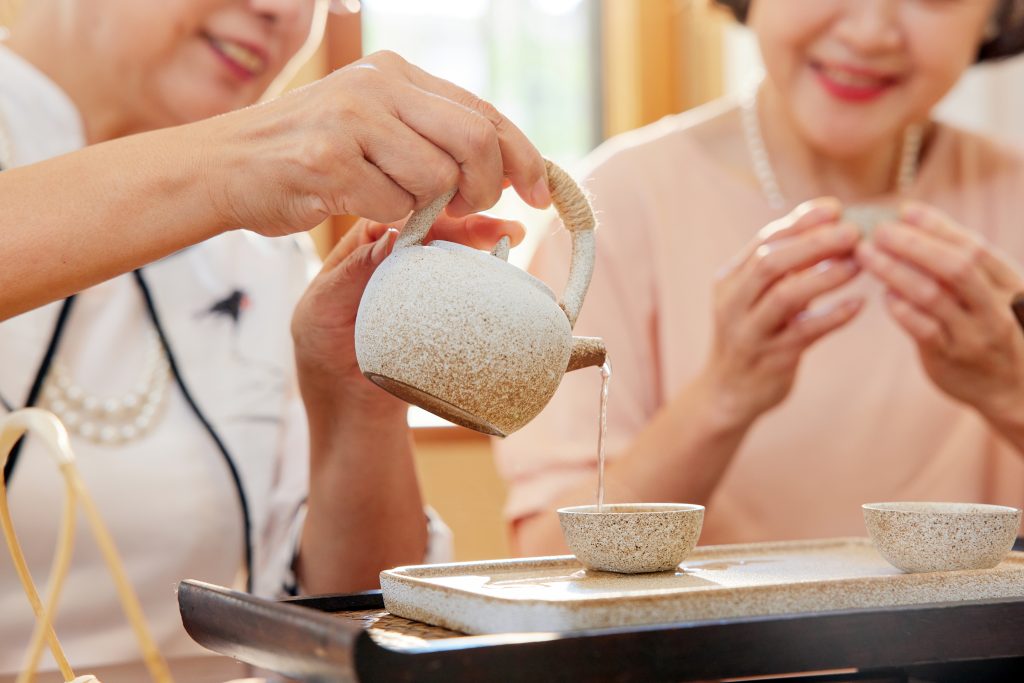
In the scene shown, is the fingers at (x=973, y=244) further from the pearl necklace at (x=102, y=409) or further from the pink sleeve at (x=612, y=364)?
the pearl necklace at (x=102, y=409)

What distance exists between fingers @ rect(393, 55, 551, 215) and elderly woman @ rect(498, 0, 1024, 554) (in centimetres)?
52

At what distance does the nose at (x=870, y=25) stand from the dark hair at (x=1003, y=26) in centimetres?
24

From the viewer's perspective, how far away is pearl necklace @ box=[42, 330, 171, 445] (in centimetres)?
121

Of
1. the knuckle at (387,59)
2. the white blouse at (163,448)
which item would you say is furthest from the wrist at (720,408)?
the knuckle at (387,59)

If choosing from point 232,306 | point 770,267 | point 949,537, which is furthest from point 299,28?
point 949,537

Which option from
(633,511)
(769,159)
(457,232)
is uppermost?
(769,159)

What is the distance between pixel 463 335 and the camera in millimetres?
663

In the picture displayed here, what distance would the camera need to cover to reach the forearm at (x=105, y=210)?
0.76 m

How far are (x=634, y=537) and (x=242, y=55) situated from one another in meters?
0.79

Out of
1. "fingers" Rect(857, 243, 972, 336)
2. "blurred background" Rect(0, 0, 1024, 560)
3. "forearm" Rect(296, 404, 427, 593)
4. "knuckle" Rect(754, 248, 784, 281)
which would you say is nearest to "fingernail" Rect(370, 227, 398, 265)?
"forearm" Rect(296, 404, 427, 593)

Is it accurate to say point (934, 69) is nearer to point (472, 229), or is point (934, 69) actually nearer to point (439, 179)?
point (472, 229)

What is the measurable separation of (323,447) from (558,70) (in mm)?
2025

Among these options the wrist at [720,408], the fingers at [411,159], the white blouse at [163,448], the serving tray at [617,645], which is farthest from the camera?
the wrist at [720,408]

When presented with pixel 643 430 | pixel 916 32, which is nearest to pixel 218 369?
pixel 643 430
